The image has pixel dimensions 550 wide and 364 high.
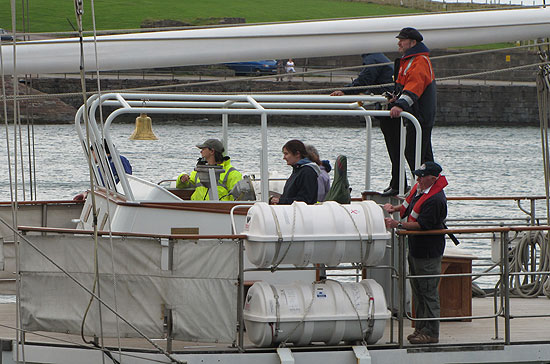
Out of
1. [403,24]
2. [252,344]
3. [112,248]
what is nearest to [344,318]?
[252,344]

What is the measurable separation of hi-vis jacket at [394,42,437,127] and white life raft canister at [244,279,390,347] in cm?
195

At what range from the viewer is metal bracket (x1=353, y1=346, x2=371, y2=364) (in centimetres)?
818

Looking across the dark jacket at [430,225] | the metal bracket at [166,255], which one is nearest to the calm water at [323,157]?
the dark jacket at [430,225]

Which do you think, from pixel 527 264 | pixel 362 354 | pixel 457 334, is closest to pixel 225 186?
pixel 362 354

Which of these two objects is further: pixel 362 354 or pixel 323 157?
pixel 323 157

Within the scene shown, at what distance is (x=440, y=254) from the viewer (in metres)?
8.59

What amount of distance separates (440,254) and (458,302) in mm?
1107

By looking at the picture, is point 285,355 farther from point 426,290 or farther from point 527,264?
point 527,264

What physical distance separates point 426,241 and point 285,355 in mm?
1624

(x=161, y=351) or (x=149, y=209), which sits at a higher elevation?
(x=149, y=209)

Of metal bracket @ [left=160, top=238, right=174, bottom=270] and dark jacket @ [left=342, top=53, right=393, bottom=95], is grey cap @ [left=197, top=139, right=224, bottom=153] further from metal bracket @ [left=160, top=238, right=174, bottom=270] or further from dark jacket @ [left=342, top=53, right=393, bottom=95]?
metal bracket @ [left=160, top=238, right=174, bottom=270]

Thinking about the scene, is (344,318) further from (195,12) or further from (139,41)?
(195,12)

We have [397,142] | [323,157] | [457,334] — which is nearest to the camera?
[457,334]

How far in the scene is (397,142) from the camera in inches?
396
